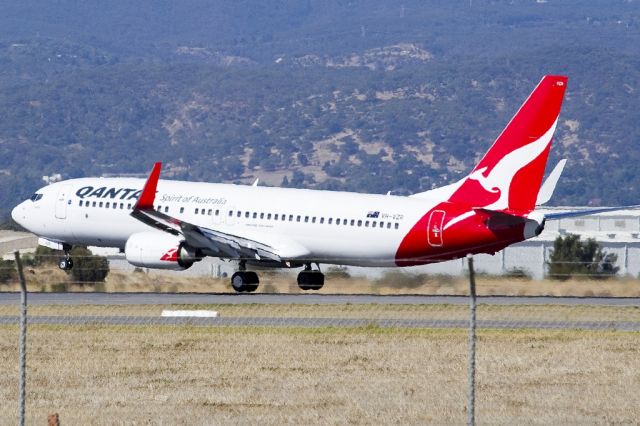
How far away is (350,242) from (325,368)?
2119 cm

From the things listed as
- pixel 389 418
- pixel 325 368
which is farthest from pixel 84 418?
pixel 325 368

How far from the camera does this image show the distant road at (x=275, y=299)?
43562 mm

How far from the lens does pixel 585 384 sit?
27594 mm

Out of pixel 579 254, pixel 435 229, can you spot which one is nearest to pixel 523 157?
pixel 435 229

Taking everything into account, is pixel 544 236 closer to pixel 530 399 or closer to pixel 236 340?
pixel 236 340

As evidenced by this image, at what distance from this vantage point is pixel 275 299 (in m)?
46.0

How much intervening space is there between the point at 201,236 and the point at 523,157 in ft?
31.5

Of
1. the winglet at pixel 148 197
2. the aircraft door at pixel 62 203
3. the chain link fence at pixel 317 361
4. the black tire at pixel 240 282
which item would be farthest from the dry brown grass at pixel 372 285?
the winglet at pixel 148 197

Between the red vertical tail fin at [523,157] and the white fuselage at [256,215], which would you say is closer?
the red vertical tail fin at [523,157]

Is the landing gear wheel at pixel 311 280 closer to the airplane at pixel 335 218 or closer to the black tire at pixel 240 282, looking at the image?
the airplane at pixel 335 218

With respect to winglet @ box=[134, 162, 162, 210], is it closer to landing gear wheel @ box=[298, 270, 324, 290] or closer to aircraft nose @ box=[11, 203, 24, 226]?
landing gear wheel @ box=[298, 270, 324, 290]

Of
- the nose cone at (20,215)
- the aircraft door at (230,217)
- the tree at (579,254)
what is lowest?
the tree at (579,254)

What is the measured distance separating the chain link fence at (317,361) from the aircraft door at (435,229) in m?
4.63

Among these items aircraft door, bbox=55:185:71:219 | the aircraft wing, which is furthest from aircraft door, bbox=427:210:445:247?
aircraft door, bbox=55:185:71:219
